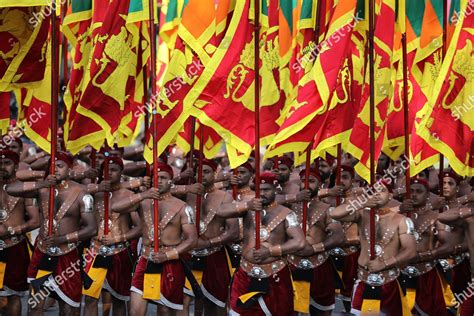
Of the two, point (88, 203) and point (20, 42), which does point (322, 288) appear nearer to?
point (88, 203)

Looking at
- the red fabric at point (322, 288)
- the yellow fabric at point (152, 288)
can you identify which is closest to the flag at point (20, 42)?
the yellow fabric at point (152, 288)

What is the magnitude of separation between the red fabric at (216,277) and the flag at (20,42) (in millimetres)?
3221

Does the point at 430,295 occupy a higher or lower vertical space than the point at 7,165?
lower

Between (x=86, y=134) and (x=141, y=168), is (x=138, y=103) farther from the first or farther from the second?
(x=141, y=168)

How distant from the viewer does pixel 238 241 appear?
562 inches

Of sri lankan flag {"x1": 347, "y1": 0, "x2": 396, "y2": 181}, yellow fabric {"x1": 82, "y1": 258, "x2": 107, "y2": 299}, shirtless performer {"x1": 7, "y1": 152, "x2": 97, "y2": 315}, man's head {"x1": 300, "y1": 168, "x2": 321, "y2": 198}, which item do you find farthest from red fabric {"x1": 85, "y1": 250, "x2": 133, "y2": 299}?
sri lankan flag {"x1": 347, "y1": 0, "x2": 396, "y2": 181}

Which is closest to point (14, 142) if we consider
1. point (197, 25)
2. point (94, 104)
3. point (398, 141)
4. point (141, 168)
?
point (141, 168)

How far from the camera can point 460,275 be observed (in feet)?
45.6

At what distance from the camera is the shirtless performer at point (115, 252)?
44.3ft

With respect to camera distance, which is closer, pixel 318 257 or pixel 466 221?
pixel 466 221

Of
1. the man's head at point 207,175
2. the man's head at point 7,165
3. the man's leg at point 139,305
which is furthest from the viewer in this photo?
the man's head at point 207,175

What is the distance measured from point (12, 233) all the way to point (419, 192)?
500 cm

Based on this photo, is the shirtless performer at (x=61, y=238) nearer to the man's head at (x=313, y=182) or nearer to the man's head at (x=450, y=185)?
the man's head at (x=313, y=182)

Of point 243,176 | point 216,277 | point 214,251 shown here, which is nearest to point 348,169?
point 243,176
